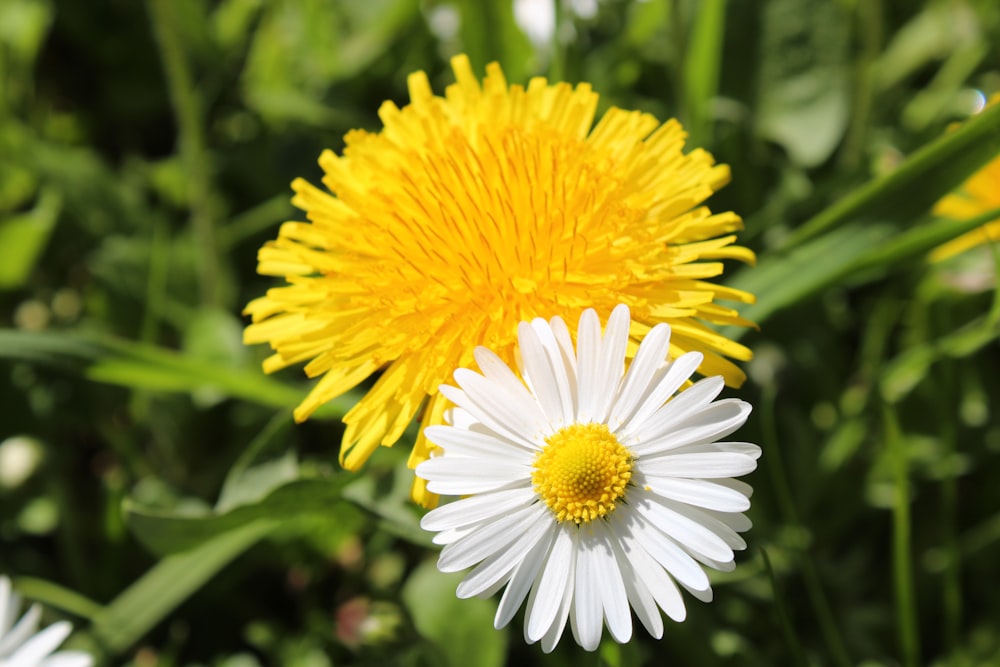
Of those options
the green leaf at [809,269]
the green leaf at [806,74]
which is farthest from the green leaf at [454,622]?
the green leaf at [806,74]

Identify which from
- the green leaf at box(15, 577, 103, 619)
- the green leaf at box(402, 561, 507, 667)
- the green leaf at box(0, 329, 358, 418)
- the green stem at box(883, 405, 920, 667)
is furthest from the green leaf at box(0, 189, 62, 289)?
the green stem at box(883, 405, 920, 667)

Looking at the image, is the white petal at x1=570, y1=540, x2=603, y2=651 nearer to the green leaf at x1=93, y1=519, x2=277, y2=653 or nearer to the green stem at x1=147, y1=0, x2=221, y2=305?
the green leaf at x1=93, y1=519, x2=277, y2=653

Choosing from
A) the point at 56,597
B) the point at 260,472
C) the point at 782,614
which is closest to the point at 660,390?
the point at 782,614

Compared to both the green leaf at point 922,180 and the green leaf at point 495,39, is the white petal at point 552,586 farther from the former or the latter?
the green leaf at point 495,39

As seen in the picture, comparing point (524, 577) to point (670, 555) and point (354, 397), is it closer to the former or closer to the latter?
point (670, 555)

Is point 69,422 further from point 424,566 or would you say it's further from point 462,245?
point 462,245

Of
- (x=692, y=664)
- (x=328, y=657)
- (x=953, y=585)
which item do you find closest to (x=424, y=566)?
(x=328, y=657)

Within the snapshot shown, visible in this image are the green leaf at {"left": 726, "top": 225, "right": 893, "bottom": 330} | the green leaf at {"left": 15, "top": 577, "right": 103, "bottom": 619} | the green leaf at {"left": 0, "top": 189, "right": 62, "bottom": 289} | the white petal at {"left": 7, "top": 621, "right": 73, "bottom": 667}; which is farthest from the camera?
the green leaf at {"left": 0, "top": 189, "right": 62, "bottom": 289}
